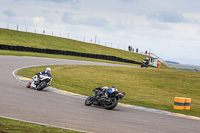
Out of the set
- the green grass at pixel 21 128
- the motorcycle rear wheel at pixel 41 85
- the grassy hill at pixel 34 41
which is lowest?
the green grass at pixel 21 128

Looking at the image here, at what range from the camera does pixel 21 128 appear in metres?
7.60

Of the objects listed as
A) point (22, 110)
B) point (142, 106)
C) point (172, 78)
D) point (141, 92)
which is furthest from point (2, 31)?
point (22, 110)

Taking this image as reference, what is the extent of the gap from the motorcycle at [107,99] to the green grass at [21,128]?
17.9ft

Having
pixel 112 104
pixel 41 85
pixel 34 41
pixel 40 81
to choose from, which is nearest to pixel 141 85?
pixel 40 81

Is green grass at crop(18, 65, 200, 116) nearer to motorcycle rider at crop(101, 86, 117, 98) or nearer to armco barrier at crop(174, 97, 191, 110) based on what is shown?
armco barrier at crop(174, 97, 191, 110)

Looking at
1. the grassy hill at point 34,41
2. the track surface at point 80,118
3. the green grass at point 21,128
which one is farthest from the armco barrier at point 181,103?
the grassy hill at point 34,41

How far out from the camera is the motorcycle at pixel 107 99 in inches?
526

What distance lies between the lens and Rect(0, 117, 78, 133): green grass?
7.29 m

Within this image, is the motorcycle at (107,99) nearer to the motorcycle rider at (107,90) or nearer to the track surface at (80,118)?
the motorcycle rider at (107,90)

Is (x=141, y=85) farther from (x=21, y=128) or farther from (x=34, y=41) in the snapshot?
(x=34, y=41)

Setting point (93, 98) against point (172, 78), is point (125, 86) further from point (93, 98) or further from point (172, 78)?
point (93, 98)

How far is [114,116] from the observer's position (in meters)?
11.7

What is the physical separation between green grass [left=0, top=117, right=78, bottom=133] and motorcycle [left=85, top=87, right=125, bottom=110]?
17.9ft

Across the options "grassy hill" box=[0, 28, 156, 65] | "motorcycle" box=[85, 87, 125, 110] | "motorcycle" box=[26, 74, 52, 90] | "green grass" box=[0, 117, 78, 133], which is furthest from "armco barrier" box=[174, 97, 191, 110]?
"grassy hill" box=[0, 28, 156, 65]
